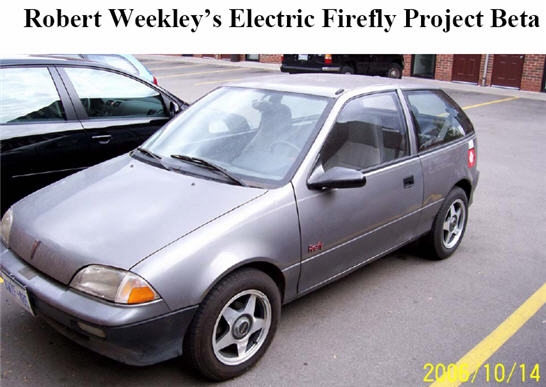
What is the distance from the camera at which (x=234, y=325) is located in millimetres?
2988

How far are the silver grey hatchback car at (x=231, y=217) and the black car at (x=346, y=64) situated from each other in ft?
35.2

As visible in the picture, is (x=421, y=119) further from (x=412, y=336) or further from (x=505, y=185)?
(x=505, y=185)

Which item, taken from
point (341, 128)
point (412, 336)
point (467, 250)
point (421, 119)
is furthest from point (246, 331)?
point (467, 250)

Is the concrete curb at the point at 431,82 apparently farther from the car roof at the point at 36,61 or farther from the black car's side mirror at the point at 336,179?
the black car's side mirror at the point at 336,179

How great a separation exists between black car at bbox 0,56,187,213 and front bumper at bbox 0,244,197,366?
203 cm

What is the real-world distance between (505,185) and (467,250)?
7.39 feet

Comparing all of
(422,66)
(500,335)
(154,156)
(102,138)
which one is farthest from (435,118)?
(422,66)

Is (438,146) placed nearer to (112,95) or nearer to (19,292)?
(112,95)

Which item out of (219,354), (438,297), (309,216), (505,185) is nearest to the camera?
(219,354)

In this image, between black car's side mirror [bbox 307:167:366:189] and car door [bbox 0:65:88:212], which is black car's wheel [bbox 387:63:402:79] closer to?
car door [bbox 0:65:88:212]

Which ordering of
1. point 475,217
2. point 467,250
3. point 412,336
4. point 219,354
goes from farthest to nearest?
point 475,217
point 467,250
point 412,336
point 219,354

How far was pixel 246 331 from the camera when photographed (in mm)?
3082

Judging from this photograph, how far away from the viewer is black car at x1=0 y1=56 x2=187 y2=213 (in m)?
4.55
